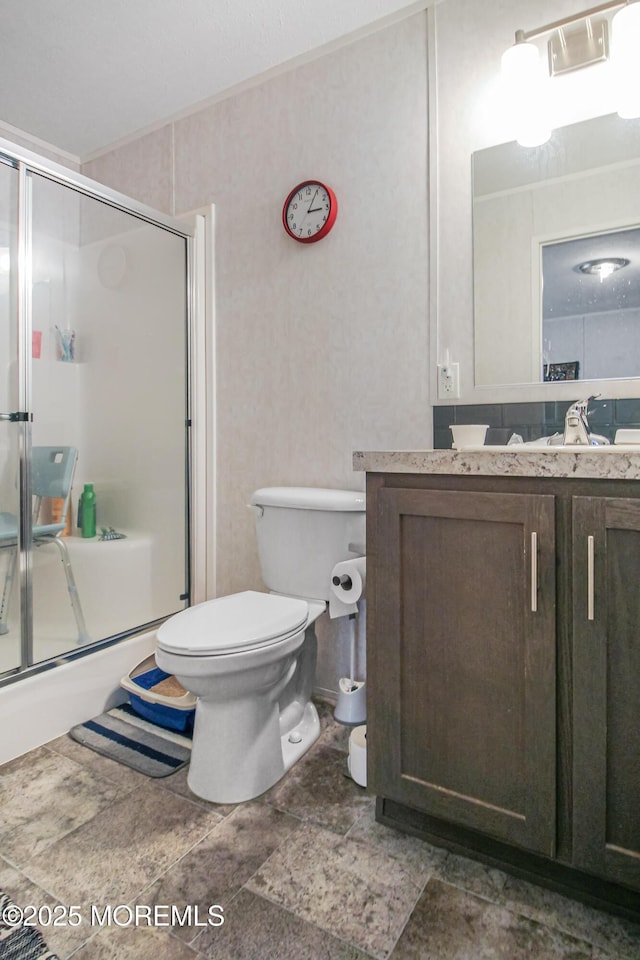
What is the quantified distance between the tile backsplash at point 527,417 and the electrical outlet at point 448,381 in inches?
1.5

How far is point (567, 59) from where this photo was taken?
1420mm

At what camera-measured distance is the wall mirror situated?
1.40 m

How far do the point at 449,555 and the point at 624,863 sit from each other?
611 millimetres

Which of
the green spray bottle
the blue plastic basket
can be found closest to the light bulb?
the green spray bottle

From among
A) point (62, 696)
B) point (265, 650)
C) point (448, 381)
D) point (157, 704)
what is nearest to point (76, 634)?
point (62, 696)

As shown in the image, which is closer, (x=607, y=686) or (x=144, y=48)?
(x=607, y=686)

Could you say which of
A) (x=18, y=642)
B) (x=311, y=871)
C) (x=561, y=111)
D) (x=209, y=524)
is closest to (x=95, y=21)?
(x=561, y=111)

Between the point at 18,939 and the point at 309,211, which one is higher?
the point at 309,211

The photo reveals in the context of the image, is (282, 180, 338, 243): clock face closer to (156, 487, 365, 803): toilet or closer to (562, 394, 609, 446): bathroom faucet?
(156, 487, 365, 803): toilet

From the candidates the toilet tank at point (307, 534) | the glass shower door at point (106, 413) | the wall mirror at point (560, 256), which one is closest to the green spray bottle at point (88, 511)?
the glass shower door at point (106, 413)

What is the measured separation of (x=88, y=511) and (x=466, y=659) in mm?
1549

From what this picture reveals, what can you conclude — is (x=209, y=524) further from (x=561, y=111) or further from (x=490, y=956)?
(x=561, y=111)

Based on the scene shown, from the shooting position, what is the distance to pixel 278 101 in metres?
1.97

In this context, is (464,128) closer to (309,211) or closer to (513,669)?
(309,211)
